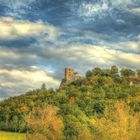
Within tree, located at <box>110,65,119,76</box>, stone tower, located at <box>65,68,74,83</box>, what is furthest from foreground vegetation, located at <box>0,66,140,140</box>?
stone tower, located at <box>65,68,74,83</box>

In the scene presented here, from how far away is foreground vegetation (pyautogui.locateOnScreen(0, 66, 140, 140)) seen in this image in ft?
161

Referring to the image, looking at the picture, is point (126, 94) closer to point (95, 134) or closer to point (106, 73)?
point (106, 73)

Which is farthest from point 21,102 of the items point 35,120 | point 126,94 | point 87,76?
point 35,120

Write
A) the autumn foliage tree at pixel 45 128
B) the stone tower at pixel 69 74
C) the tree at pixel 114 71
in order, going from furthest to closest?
1. the stone tower at pixel 69 74
2. the tree at pixel 114 71
3. the autumn foliage tree at pixel 45 128

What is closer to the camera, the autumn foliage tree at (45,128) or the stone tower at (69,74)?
the autumn foliage tree at (45,128)

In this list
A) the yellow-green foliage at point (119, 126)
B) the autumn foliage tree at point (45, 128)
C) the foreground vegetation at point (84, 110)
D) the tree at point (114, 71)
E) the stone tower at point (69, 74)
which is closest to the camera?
the yellow-green foliage at point (119, 126)

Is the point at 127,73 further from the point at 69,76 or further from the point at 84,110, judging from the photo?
the point at 84,110

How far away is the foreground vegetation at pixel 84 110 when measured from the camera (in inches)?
1934

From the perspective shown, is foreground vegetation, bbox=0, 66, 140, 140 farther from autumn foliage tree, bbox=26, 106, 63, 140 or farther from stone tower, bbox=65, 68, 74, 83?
stone tower, bbox=65, 68, 74, 83

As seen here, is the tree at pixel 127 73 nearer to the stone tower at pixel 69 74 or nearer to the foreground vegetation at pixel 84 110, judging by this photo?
the foreground vegetation at pixel 84 110

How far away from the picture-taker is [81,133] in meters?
→ 51.0

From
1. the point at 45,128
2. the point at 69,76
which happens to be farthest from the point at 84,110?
the point at 69,76

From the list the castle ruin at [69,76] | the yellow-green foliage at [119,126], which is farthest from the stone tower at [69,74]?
the yellow-green foliage at [119,126]

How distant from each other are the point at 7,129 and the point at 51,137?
4772cm
